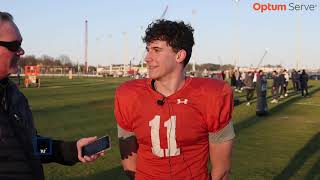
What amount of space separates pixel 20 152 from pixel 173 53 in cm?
129

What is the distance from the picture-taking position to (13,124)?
2.53m

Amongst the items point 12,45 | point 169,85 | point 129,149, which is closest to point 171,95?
point 169,85

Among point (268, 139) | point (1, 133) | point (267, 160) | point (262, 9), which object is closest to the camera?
point (1, 133)

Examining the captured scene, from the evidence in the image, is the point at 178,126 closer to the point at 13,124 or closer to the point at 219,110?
the point at 219,110

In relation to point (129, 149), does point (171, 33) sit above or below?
above

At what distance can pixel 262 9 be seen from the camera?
Result: 47.0 m

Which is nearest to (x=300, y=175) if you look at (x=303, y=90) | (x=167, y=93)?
(x=167, y=93)

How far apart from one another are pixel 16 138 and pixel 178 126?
1.10 meters

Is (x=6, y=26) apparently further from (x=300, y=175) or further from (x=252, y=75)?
(x=252, y=75)

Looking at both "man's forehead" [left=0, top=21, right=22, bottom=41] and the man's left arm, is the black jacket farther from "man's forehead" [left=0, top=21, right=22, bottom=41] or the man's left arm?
the man's left arm

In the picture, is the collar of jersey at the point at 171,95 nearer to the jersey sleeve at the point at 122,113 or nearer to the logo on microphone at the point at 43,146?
the jersey sleeve at the point at 122,113

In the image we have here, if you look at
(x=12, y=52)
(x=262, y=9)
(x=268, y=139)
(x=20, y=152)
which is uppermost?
(x=262, y=9)

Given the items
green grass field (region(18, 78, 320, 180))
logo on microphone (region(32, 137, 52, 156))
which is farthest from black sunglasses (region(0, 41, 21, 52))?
green grass field (region(18, 78, 320, 180))

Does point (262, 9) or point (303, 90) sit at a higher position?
point (262, 9)
